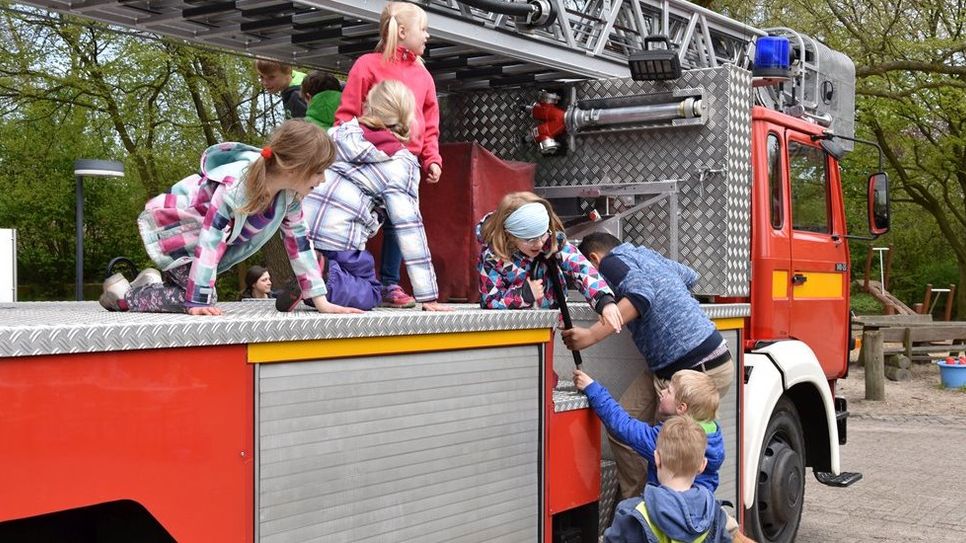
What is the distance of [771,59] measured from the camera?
6445 mm

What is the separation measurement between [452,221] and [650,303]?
57.5 inches

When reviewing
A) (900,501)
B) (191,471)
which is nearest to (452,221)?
(191,471)

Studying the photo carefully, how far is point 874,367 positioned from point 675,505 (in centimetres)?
1148

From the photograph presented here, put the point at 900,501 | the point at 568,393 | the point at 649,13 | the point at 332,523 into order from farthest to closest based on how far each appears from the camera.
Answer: the point at 900,501
the point at 649,13
the point at 568,393
the point at 332,523

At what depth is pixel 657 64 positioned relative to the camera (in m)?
5.62

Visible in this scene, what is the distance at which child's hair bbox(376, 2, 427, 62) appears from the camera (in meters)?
4.73

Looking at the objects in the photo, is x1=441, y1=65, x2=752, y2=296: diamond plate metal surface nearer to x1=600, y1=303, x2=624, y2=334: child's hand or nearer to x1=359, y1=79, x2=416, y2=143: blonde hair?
x1=600, y1=303, x2=624, y2=334: child's hand

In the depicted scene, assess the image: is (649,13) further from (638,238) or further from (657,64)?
(638,238)

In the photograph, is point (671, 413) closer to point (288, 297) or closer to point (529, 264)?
point (529, 264)

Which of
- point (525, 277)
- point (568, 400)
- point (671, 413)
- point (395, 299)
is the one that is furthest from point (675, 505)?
point (395, 299)

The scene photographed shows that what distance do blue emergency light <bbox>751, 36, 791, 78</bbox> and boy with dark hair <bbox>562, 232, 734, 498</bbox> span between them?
7.08 feet

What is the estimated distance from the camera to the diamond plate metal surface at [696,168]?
559cm

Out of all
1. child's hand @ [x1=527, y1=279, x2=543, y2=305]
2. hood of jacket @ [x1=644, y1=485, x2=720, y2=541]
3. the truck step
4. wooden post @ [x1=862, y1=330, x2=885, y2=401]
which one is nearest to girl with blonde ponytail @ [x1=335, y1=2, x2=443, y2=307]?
child's hand @ [x1=527, y1=279, x2=543, y2=305]

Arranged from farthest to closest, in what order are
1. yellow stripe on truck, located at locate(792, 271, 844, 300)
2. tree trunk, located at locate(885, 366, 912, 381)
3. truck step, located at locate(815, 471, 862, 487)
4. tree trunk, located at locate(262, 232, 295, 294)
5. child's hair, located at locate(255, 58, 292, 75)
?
tree trunk, located at locate(885, 366, 912, 381) → tree trunk, located at locate(262, 232, 295, 294) → truck step, located at locate(815, 471, 862, 487) → yellow stripe on truck, located at locate(792, 271, 844, 300) → child's hair, located at locate(255, 58, 292, 75)
